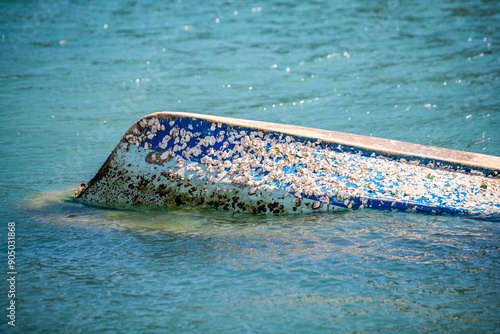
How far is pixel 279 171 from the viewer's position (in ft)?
14.7

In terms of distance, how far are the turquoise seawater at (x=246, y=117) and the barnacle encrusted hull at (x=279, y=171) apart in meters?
0.14

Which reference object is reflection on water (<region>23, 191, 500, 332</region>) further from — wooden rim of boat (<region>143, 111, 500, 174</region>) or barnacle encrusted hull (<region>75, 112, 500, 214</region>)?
wooden rim of boat (<region>143, 111, 500, 174</region>)

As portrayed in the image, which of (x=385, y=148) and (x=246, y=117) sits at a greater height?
(x=246, y=117)

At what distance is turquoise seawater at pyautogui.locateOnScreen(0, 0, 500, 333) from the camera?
127 inches

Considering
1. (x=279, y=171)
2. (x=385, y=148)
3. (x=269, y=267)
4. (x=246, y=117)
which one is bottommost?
(x=269, y=267)

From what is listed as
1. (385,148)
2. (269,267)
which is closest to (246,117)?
(385,148)

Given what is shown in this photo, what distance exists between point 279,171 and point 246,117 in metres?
3.07

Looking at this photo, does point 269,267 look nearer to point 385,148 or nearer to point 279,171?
point 279,171

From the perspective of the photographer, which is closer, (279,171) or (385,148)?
(279,171)

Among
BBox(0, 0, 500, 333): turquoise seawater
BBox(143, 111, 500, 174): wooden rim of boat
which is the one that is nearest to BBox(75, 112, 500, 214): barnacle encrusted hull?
BBox(143, 111, 500, 174): wooden rim of boat

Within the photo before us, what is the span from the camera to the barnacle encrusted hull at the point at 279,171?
4.36 metres

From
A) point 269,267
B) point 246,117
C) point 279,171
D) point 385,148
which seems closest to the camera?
point 269,267

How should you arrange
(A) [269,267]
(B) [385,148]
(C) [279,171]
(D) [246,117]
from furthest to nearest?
(D) [246,117]
(B) [385,148]
(C) [279,171]
(A) [269,267]

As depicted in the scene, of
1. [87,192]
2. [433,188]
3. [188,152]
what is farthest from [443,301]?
[87,192]
